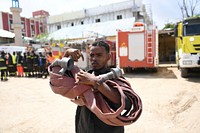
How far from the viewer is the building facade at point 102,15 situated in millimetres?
30844

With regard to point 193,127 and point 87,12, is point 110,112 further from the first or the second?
point 87,12

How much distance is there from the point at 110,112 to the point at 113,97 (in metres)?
0.10

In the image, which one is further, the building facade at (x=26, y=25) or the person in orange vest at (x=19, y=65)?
the building facade at (x=26, y=25)

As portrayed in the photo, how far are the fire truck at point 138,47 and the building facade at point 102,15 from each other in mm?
20691

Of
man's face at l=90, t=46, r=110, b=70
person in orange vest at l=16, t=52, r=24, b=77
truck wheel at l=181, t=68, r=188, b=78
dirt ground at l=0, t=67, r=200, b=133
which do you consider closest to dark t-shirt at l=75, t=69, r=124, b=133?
man's face at l=90, t=46, r=110, b=70

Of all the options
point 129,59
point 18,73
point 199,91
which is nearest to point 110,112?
point 199,91

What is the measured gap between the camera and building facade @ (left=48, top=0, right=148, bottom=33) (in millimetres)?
30844

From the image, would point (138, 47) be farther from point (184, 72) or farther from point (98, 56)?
point (98, 56)

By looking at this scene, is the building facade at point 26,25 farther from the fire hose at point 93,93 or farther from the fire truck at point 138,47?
the fire hose at point 93,93

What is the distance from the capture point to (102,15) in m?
34.2

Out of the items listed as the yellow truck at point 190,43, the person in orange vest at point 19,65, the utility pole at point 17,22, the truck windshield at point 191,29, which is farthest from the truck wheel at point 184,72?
the utility pole at point 17,22

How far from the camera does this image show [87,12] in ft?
116

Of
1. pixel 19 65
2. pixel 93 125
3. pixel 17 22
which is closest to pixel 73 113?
pixel 93 125

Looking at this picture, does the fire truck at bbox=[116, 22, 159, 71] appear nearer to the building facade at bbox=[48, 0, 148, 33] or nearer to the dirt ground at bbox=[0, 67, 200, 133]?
the dirt ground at bbox=[0, 67, 200, 133]
